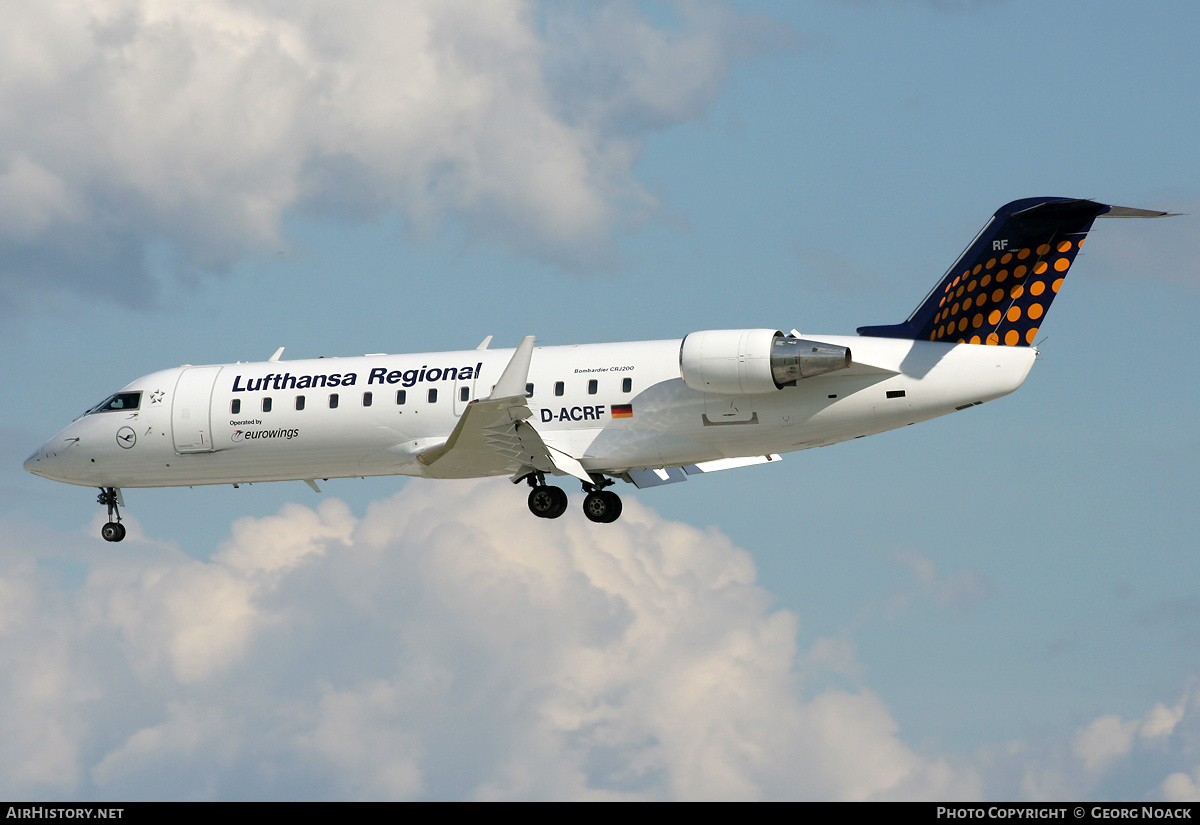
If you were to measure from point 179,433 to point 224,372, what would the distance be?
1.73 metres

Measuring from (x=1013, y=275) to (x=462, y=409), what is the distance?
11608mm

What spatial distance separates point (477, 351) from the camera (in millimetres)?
33750

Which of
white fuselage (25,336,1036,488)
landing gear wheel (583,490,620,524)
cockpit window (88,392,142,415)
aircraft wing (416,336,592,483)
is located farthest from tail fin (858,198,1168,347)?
cockpit window (88,392,142,415)

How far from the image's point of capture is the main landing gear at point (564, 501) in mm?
32844

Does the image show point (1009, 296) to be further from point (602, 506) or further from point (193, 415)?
point (193, 415)

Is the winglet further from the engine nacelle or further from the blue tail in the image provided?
the blue tail

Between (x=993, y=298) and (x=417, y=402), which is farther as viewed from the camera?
(x=417, y=402)

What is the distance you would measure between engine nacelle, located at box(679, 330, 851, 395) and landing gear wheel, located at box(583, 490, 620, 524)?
416cm

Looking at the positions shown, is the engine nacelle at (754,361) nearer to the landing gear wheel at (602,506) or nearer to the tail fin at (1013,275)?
the tail fin at (1013,275)

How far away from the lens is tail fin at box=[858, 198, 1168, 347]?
30234mm

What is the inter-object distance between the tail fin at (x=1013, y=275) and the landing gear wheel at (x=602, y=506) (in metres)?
7.53
